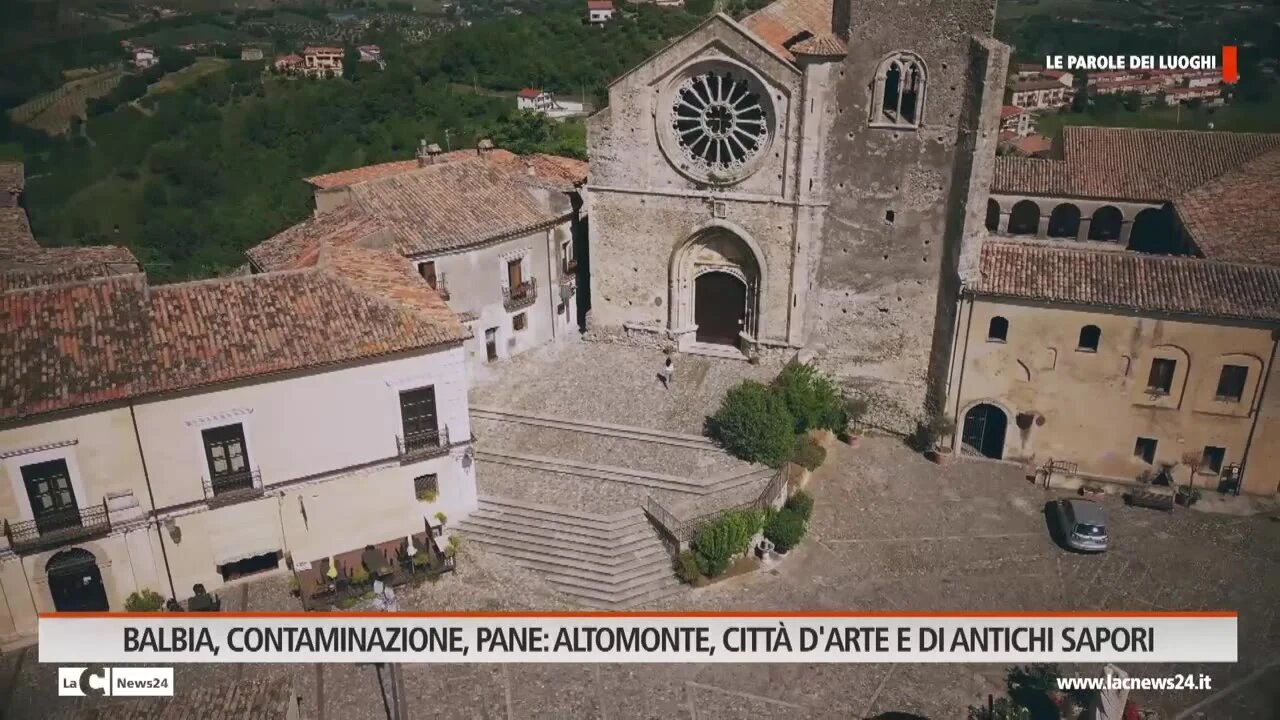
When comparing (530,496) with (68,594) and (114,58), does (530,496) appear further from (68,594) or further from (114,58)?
(114,58)

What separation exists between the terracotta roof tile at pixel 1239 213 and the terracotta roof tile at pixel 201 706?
2974 centimetres

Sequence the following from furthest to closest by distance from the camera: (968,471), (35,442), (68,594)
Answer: (968,471) → (68,594) → (35,442)

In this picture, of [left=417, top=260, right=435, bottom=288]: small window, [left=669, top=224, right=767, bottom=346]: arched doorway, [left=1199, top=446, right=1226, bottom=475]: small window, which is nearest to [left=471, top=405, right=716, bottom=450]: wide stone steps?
[left=417, top=260, right=435, bottom=288]: small window

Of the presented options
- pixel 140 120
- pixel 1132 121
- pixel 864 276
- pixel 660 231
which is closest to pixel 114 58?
pixel 140 120

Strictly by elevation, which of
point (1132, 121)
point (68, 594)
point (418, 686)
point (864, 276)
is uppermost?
point (1132, 121)

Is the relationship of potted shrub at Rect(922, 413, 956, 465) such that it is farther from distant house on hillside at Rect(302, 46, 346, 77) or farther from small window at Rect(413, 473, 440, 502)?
distant house on hillside at Rect(302, 46, 346, 77)

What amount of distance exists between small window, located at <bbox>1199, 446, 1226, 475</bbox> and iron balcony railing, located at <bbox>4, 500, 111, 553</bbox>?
30.2 m

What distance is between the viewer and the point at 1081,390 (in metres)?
28.6

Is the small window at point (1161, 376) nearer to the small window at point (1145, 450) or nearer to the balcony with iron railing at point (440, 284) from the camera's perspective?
the small window at point (1145, 450)

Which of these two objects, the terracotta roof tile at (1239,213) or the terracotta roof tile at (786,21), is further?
the terracotta roof tile at (786,21)

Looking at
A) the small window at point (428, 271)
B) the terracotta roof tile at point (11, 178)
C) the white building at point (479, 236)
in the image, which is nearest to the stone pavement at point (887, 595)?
the small window at point (428, 271)

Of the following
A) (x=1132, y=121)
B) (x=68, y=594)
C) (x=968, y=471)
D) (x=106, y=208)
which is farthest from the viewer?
(x=1132, y=121)

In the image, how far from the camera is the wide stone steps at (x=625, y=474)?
1038 inches

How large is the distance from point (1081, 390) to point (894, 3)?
13.0 m
